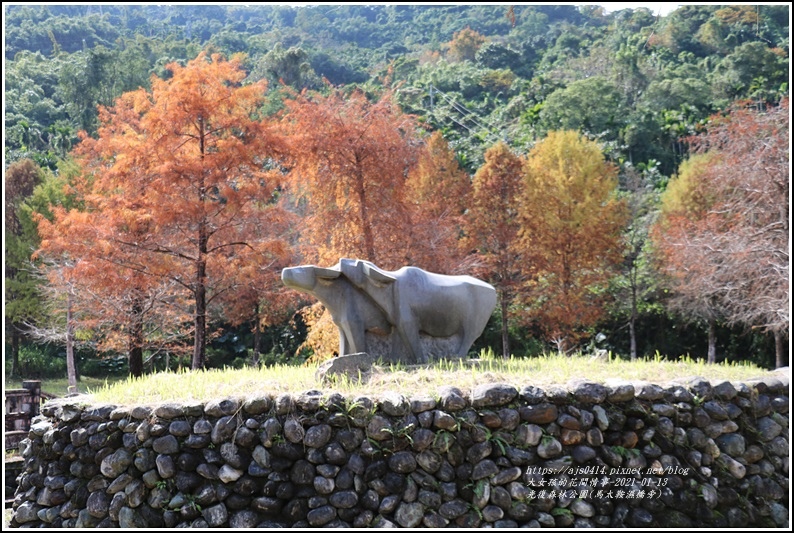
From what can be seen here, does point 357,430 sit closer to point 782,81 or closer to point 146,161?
point 146,161

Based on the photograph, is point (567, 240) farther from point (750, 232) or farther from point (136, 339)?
point (136, 339)

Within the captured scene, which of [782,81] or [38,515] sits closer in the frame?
[38,515]

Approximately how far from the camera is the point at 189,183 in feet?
46.3

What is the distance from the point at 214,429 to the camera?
768cm

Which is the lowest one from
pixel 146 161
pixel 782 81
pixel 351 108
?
pixel 146 161

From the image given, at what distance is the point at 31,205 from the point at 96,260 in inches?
442

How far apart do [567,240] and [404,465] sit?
13.3m

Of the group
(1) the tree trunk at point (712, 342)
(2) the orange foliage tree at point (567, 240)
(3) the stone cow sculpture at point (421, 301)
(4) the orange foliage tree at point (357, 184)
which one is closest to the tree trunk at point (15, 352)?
(4) the orange foliage tree at point (357, 184)

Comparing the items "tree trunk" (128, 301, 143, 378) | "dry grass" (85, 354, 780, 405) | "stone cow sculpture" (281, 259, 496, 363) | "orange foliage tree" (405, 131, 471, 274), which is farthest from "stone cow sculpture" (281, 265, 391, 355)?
"tree trunk" (128, 301, 143, 378)

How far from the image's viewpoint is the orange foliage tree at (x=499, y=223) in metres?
19.5

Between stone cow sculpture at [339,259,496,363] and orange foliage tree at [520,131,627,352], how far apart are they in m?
8.89

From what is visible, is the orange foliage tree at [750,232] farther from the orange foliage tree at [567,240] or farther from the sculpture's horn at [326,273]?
the sculpture's horn at [326,273]

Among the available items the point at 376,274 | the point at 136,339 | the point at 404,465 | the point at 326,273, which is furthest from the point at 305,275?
the point at 136,339

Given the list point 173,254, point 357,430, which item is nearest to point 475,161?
point 173,254
